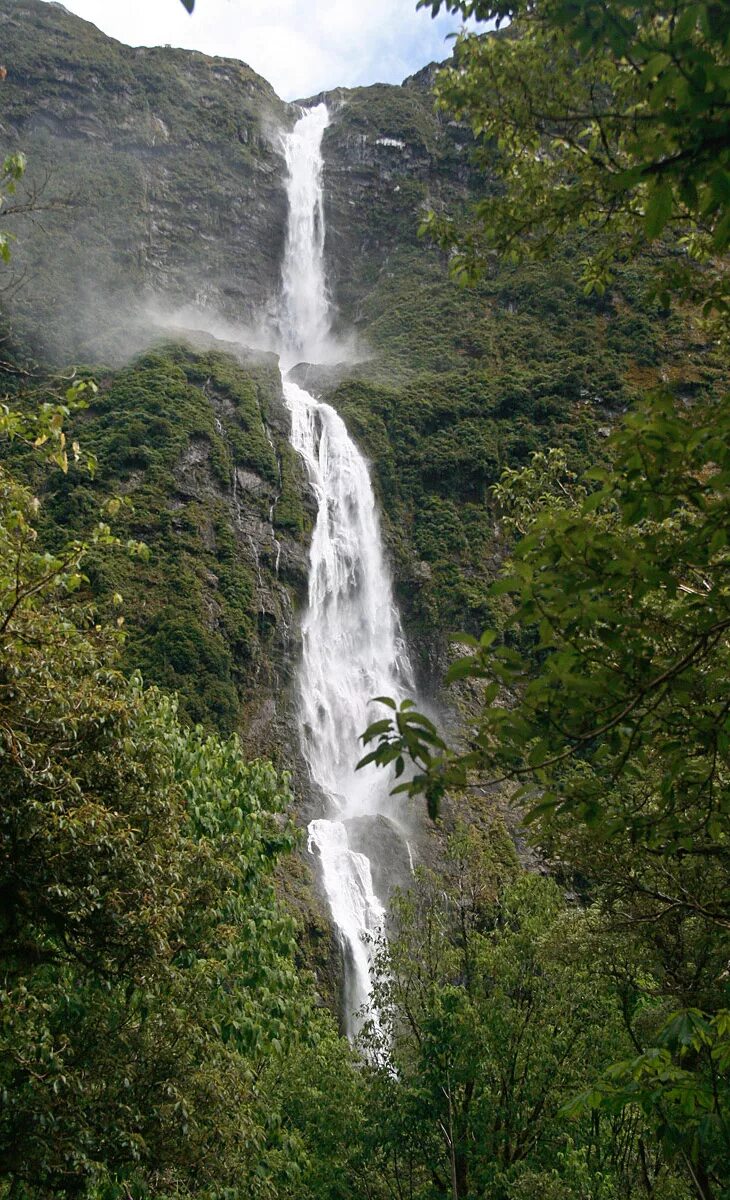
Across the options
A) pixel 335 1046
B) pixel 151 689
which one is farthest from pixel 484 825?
pixel 151 689

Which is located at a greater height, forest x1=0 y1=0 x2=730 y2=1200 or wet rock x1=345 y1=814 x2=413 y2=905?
wet rock x1=345 y1=814 x2=413 y2=905

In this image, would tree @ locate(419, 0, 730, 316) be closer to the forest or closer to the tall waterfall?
the forest

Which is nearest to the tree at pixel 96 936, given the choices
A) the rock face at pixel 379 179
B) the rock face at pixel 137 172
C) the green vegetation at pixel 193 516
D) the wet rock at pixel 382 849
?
the wet rock at pixel 382 849

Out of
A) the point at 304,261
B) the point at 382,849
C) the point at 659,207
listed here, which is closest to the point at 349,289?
the point at 304,261

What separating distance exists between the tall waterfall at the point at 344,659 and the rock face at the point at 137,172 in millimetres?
15021

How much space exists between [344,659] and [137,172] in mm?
42555

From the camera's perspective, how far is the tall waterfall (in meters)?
24.1

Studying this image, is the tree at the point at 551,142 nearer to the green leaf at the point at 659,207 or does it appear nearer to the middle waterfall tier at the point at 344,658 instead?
the green leaf at the point at 659,207

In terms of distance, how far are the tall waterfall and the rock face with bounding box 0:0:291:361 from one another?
1502 cm

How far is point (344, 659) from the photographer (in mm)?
33188

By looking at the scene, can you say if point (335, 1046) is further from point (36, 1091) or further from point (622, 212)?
point (622, 212)

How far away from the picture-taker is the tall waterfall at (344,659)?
24078mm

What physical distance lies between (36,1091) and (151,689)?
3.23 meters

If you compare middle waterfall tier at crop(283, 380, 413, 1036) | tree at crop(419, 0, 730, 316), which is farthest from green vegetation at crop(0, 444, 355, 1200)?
middle waterfall tier at crop(283, 380, 413, 1036)
